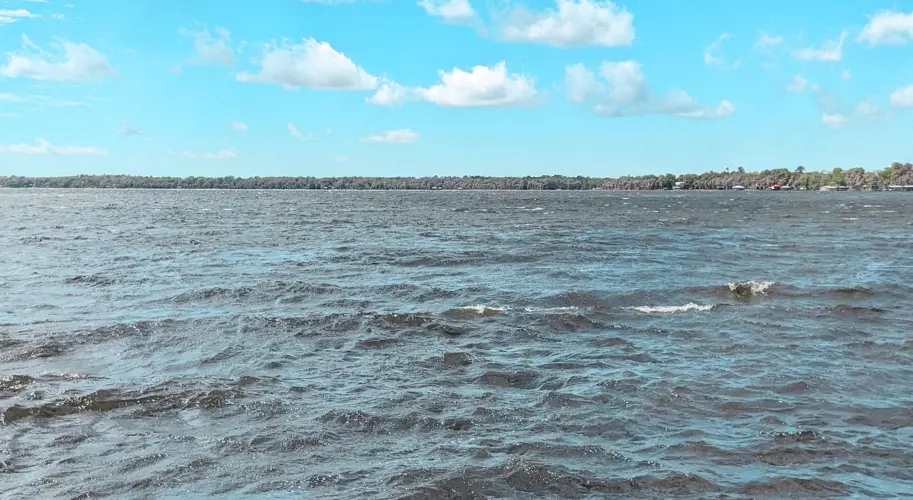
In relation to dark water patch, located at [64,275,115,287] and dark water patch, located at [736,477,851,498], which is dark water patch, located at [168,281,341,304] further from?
dark water patch, located at [736,477,851,498]

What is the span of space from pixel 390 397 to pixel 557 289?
1354 cm

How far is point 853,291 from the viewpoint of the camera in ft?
84.1

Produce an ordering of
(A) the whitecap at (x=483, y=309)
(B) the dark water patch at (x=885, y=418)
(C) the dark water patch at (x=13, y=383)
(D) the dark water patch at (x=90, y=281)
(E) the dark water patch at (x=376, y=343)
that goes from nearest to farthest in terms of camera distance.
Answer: (B) the dark water patch at (x=885, y=418), (C) the dark water patch at (x=13, y=383), (E) the dark water patch at (x=376, y=343), (A) the whitecap at (x=483, y=309), (D) the dark water patch at (x=90, y=281)

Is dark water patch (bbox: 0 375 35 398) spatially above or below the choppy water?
above

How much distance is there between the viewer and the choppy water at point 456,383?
9.88m

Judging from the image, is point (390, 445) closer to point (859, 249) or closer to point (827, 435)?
point (827, 435)

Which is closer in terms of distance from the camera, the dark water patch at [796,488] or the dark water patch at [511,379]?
the dark water patch at [796,488]

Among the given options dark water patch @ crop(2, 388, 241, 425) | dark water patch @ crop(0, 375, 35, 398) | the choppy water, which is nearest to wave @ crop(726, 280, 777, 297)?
the choppy water

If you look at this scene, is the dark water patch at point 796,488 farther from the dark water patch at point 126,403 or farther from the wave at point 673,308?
the wave at point 673,308

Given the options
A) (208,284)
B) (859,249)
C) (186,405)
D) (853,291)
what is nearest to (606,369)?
(186,405)

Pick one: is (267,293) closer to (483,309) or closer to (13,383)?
(483,309)

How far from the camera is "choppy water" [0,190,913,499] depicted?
9.88 m

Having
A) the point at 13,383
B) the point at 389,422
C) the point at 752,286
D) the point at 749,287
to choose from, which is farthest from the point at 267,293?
the point at 752,286

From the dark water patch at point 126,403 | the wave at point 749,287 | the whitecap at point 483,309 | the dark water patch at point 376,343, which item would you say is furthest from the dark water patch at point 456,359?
the wave at point 749,287
